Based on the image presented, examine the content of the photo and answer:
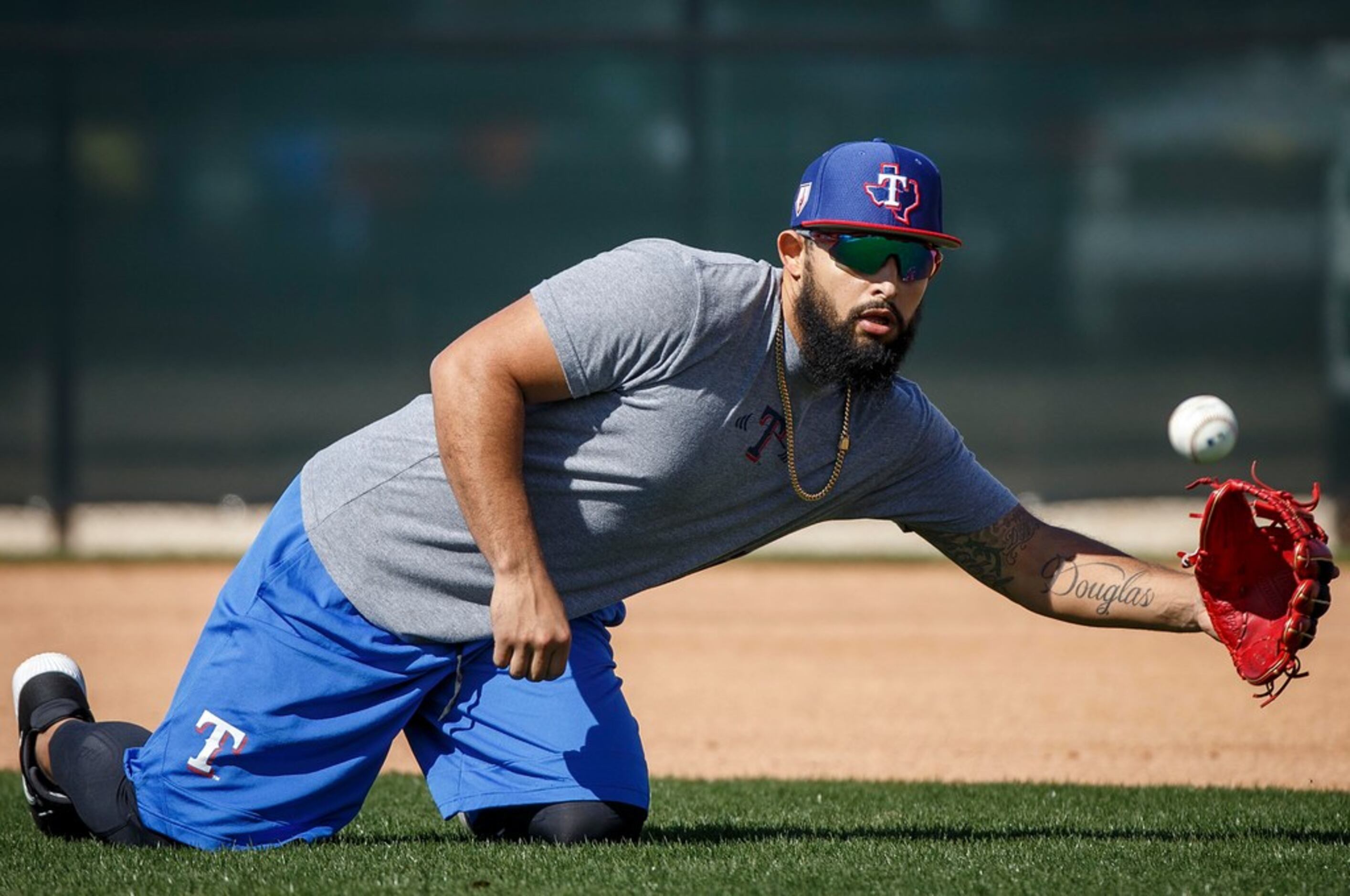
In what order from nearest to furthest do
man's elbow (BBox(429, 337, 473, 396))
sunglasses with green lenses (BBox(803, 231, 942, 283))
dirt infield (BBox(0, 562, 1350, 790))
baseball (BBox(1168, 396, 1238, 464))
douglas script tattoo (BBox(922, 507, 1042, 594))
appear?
man's elbow (BBox(429, 337, 473, 396)) < sunglasses with green lenses (BBox(803, 231, 942, 283)) < douglas script tattoo (BBox(922, 507, 1042, 594)) < dirt infield (BBox(0, 562, 1350, 790)) < baseball (BBox(1168, 396, 1238, 464))

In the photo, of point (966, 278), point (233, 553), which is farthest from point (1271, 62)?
point (233, 553)

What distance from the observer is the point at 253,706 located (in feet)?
11.5

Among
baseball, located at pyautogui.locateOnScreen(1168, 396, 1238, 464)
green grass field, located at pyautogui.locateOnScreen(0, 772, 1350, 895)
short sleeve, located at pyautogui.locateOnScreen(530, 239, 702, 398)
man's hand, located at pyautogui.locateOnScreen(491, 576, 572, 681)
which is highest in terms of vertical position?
short sleeve, located at pyautogui.locateOnScreen(530, 239, 702, 398)

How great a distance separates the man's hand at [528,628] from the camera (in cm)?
321

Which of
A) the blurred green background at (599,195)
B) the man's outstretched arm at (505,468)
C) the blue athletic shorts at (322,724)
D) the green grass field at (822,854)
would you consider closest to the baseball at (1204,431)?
the green grass field at (822,854)

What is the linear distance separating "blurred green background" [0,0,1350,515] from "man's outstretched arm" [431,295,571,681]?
748cm

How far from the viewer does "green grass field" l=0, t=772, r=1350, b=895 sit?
316cm

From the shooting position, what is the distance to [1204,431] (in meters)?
5.57

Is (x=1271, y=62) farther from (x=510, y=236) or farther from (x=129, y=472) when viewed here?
(x=129, y=472)

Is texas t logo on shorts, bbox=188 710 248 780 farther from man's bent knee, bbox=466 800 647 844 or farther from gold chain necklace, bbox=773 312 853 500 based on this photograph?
gold chain necklace, bbox=773 312 853 500

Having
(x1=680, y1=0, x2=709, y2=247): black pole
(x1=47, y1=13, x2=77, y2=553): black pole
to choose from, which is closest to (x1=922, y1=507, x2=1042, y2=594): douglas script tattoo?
(x1=680, y1=0, x2=709, y2=247): black pole

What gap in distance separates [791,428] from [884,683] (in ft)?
10.4

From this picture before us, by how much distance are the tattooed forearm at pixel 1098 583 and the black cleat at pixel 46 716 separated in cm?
218

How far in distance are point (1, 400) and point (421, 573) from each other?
26.7 feet
